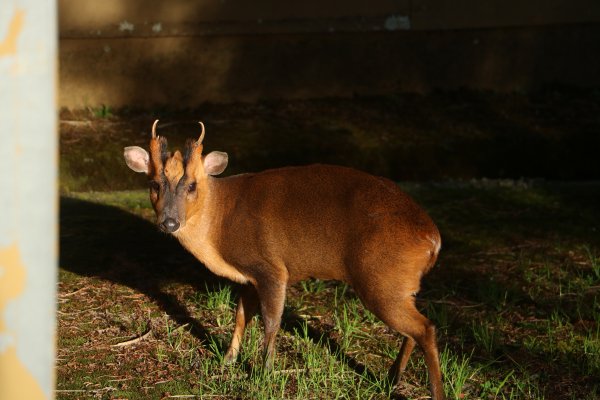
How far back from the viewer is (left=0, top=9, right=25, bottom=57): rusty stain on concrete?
148 cm

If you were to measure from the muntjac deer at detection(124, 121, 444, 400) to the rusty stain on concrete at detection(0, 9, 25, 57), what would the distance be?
3060 mm

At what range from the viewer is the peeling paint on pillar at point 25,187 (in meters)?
1.47

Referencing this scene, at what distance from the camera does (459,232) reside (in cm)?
686

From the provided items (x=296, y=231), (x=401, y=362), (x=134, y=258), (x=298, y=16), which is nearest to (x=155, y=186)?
(x=296, y=231)

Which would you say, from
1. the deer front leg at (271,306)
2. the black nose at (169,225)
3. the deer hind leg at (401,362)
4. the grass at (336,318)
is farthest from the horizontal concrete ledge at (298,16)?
the deer hind leg at (401,362)

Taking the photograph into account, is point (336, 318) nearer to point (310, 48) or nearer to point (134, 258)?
point (134, 258)

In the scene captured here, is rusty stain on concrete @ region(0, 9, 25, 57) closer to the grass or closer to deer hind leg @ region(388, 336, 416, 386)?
the grass

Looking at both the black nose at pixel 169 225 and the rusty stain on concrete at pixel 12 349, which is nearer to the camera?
the rusty stain on concrete at pixel 12 349

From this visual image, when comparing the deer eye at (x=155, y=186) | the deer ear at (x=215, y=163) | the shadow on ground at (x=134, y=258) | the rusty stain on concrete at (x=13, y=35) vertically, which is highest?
the rusty stain on concrete at (x=13, y=35)

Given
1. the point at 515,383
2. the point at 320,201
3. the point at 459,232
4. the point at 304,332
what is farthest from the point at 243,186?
the point at 459,232

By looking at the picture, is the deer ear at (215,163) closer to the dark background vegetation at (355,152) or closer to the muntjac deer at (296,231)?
the muntjac deer at (296,231)

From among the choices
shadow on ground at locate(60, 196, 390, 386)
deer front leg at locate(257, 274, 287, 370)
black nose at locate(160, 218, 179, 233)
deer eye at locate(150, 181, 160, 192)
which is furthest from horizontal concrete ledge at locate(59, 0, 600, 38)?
deer front leg at locate(257, 274, 287, 370)

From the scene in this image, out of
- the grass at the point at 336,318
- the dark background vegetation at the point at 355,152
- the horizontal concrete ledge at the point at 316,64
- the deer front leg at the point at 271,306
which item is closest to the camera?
the grass at the point at 336,318

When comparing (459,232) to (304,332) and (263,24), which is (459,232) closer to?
(304,332)
